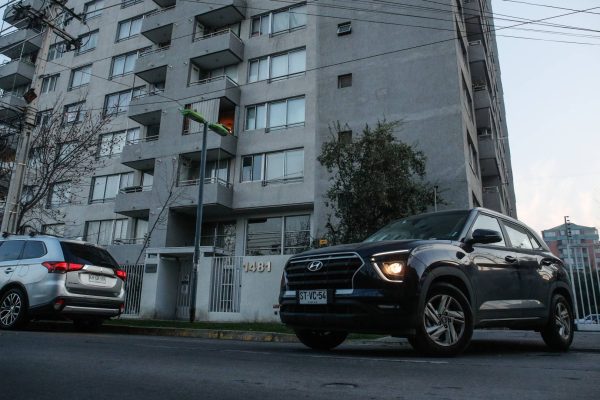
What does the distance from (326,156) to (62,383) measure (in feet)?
47.0

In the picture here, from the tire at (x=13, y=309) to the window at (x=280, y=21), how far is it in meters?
19.5

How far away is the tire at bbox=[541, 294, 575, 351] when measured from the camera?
6645 mm

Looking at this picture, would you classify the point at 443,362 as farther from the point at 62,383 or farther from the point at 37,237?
the point at 37,237

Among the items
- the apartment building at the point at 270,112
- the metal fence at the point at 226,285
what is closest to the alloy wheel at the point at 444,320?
the metal fence at the point at 226,285

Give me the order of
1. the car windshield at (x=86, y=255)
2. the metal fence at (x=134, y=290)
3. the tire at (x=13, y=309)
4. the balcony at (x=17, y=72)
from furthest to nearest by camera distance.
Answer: the balcony at (x=17, y=72)
the metal fence at (x=134, y=290)
the car windshield at (x=86, y=255)
the tire at (x=13, y=309)

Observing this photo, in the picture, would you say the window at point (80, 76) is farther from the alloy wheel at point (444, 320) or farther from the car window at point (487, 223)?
the alloy wheel at point (444, 320)

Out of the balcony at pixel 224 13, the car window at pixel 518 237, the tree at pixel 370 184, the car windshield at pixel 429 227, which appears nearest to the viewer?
the car windshield at pixel 429 227

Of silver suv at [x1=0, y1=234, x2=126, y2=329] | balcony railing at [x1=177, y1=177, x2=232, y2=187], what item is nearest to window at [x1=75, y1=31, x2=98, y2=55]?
balcony railing at [x1=177, y1=177, x2=232, y2=187]

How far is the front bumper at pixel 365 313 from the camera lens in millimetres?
5012

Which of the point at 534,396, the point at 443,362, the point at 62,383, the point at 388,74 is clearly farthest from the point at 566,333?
the point at 388,74

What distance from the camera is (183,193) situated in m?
23.6

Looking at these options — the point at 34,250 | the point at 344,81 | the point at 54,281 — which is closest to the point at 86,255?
the point at 54,281

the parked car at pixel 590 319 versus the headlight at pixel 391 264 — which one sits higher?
the headlight at pixel 391 264

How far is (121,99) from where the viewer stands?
30062mm
